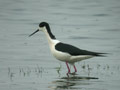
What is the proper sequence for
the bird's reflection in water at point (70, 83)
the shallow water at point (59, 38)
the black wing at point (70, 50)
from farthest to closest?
the black wing at point (70, 50), the shallow water at point (59, 38), the bird's reflection in water at point (70, 83)

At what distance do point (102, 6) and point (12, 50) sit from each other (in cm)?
1412

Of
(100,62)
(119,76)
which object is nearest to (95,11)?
(100,62)

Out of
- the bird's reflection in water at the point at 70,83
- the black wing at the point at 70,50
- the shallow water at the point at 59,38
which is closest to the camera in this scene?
the bird's reflection in water at the point at 70,83

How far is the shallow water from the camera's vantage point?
10820mm

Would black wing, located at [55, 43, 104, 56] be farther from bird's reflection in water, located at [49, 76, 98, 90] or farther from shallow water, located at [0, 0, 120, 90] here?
bird's reflection in water, located at [49, 76, 98, 90]

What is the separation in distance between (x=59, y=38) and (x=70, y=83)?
775 centimetres

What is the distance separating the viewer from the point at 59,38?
1825cm

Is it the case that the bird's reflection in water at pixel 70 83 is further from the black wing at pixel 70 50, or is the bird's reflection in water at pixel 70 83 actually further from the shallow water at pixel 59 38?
the black wing at pixel 70 50

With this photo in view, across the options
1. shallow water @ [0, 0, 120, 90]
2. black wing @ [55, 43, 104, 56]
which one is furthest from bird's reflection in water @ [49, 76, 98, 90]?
black wing @ [55, 43, 104, 56]

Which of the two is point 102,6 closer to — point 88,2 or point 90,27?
point 88,2

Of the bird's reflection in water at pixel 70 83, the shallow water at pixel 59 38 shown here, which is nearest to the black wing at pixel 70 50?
the shallow water at pixel 59 38

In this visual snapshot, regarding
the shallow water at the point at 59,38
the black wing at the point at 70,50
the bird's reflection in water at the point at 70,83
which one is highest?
the black wing at the point at 70,50

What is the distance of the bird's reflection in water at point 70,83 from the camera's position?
1007 centimetres

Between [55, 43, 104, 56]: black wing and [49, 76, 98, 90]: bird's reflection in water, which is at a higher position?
[55, 43, 104, 56]: black wing
